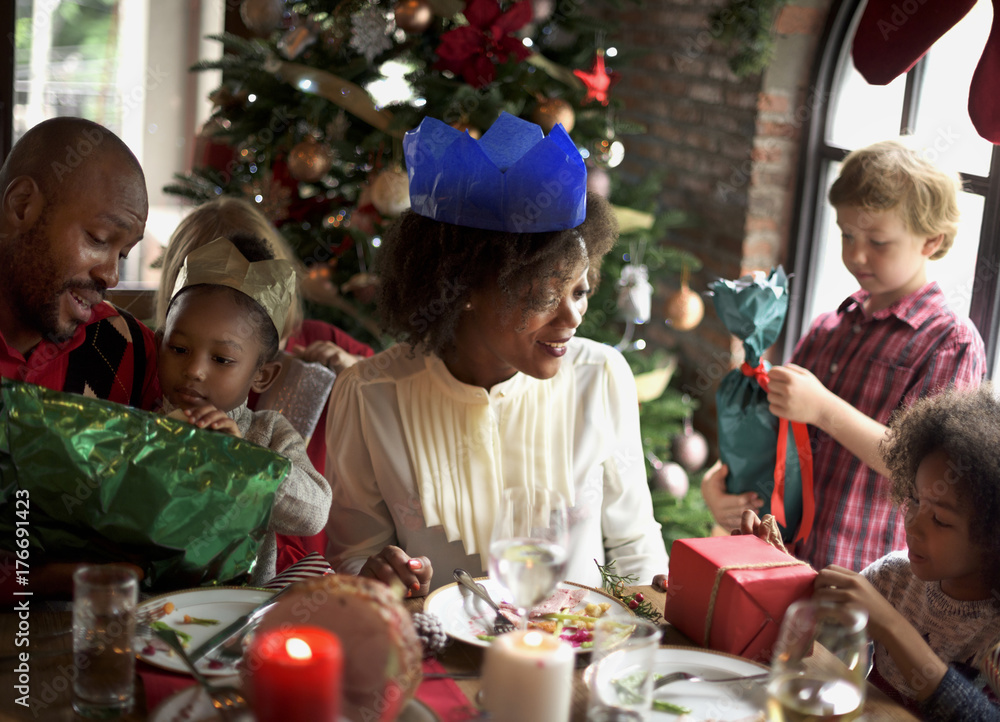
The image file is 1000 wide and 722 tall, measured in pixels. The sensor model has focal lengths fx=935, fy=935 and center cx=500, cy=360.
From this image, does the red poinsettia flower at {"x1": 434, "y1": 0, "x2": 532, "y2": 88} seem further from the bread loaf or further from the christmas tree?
the bread loaf

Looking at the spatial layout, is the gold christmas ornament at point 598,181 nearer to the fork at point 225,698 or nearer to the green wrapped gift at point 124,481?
the green wrapped gift at point 124,481

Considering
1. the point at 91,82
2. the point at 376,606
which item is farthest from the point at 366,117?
the point at 91,82

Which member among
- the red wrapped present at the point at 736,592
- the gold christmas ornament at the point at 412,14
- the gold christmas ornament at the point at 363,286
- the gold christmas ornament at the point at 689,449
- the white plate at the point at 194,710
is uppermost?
the gold christmas ornament at the point at 412,14

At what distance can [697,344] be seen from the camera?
3.89 meters

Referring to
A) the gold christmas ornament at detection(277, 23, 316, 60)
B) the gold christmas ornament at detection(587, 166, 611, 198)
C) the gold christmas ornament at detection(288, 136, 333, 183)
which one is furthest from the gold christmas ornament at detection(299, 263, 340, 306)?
the gold christmas ornament at detection(587, 166, 611, 198)

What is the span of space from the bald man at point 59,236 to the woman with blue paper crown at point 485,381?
0.50m

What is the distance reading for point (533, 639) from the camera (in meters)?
0.95

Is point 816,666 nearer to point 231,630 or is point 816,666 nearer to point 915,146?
point 231,630

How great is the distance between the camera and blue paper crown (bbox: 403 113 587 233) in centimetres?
167

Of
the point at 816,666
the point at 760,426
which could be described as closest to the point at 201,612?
the point at 816,666

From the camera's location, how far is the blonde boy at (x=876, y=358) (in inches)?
79.6

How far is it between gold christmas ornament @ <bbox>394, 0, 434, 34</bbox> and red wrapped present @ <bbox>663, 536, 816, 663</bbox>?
6.62 feet

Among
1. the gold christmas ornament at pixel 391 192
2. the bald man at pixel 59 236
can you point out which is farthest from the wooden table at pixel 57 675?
the gold christmas ornament at pixel 391 192

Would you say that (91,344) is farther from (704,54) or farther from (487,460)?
(704,54)
